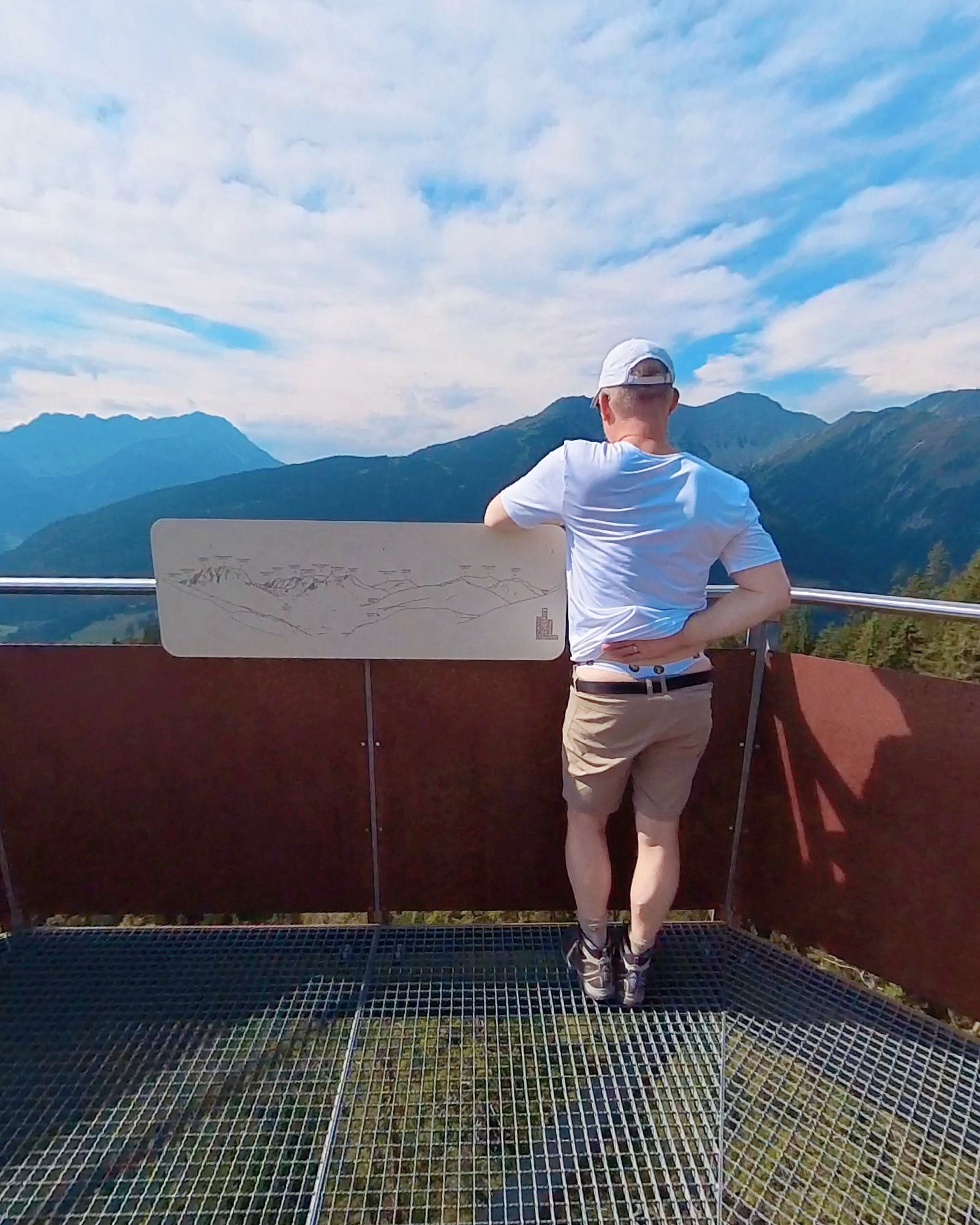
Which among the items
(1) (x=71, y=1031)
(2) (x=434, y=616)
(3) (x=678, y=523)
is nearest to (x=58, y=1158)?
(1) (x=71, y=1031)

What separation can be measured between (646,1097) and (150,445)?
115906mm

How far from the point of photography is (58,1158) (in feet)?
5.20

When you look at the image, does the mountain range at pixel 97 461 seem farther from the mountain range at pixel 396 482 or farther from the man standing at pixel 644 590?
the man standing at pixel 644 590

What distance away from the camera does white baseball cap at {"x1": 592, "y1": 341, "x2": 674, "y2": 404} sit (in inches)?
65.9

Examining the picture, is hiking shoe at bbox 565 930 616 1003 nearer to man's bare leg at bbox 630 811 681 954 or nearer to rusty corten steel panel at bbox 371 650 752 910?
man's bare leg at bbox 630 811 681 954

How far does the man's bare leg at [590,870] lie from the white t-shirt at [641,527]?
550 millimetres

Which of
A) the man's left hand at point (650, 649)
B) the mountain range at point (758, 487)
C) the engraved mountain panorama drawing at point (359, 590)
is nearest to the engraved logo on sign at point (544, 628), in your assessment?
the engraved mountain panorama drawing at point (359, 590)

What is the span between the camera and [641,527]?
1673 millimetres

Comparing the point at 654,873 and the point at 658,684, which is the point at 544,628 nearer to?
the point at 658,684

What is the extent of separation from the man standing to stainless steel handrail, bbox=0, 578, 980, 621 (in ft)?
0.62

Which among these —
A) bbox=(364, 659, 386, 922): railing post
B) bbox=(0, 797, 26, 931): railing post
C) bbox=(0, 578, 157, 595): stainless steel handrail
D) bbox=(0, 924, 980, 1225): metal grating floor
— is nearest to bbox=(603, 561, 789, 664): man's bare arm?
bbox=(364, 659, 386, 922): railing post

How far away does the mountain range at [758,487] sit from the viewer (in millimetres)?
52344

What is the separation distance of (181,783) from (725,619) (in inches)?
72.5

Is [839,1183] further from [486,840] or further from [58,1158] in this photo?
[58,1158]
